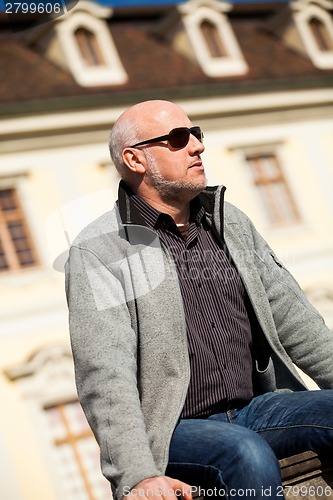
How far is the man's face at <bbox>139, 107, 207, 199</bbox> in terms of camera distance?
2.84 m

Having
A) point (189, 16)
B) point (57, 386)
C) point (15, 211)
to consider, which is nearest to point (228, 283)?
point (57, 386)

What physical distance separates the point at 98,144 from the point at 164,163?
11.8 metres

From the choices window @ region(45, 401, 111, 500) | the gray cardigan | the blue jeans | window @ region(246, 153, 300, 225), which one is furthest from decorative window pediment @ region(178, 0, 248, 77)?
the blue jeans

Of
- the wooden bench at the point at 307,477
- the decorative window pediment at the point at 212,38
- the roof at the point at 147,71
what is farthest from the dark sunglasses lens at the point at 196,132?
the decorative window pediment at the point at 212,38

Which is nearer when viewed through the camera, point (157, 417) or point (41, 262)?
point (157, 417)

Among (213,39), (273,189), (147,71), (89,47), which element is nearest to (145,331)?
(273,189)

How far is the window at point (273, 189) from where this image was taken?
15.4 meters

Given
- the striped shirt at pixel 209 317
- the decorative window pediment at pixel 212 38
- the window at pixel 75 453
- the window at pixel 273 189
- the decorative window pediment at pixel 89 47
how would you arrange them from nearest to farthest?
the striped shirt at pixel 209 317 < the window at pixel 75 453 < the window at pixel 273 189 < the decorative window pediment at pixel 89 47 < the decorative window pediment at pixel 212 38

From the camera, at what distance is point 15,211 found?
13.7m

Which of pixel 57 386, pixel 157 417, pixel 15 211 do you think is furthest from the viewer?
pixel 15 211

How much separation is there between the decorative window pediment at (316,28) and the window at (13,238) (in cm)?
669

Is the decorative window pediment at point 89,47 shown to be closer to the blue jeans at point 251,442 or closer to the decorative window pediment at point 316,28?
the decorative window pediment at point 316,28

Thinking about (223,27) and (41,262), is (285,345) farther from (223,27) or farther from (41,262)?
(223,27)

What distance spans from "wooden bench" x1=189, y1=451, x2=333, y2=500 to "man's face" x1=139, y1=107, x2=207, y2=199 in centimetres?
81
